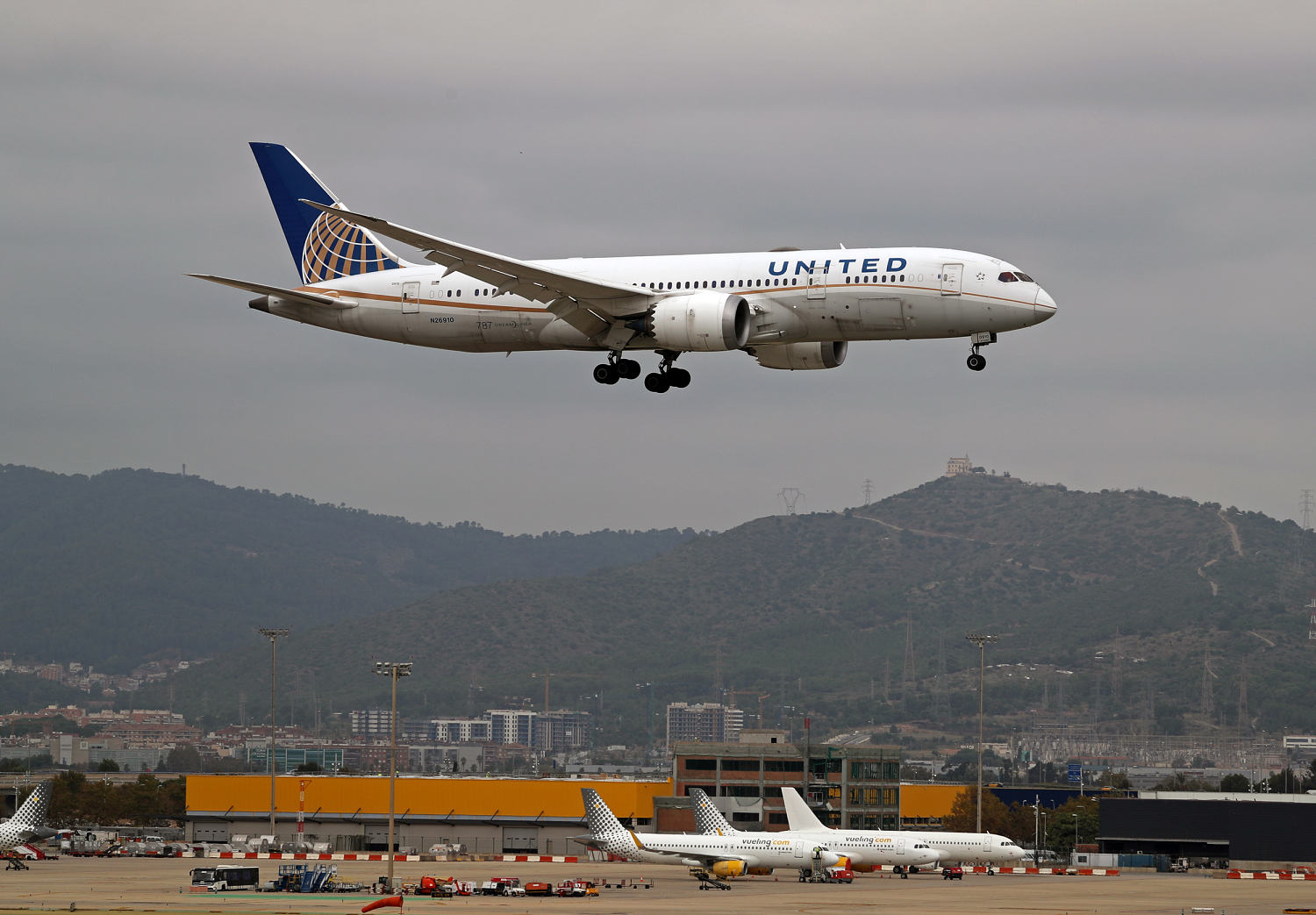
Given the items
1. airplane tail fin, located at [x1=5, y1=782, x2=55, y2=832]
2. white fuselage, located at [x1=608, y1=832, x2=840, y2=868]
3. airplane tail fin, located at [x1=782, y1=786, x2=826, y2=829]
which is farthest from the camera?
airplane tail fin, located at [x1=782, y1=786, x2=826, y2=829]

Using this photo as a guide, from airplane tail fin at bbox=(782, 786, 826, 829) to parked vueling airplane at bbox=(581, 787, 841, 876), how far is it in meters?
4.10

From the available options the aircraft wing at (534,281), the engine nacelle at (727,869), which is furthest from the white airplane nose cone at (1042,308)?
the engine nacelle at (727,869)

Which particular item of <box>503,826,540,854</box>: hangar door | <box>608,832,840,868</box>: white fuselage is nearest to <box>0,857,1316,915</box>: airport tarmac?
<box>608,832,840,868</box>: white fuselage

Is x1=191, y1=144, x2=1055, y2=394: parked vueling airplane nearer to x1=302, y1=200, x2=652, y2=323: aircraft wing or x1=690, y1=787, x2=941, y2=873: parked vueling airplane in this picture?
x1=302, y1=200, x2=652, y2=323: aircraft wing

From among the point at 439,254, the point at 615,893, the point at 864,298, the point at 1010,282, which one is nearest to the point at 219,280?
the point at 439,254

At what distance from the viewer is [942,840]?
390ft

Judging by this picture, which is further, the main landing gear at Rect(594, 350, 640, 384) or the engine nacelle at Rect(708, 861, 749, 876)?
the engine nacelle at Rect(708, 861, 749, 876)

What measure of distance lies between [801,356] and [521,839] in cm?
8756

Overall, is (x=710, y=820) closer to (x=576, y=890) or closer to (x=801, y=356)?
(x=576, y=890)

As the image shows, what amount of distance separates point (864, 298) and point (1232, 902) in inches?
1754

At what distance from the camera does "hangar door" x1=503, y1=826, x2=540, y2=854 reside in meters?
150

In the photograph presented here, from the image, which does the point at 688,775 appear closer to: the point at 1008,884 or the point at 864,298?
the point at 1008,884

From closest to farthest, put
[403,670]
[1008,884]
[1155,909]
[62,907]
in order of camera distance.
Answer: [62,907]
[1155,909]
[403,670]
[1008,884]

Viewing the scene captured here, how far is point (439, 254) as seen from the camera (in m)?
68.9
